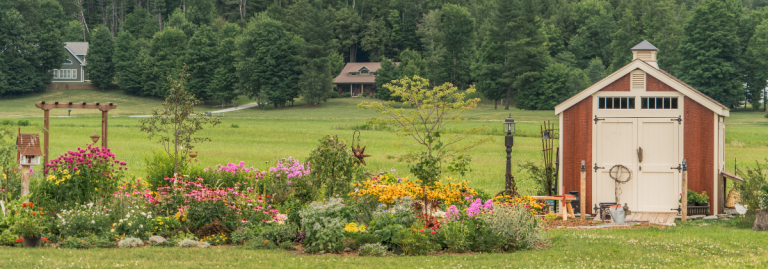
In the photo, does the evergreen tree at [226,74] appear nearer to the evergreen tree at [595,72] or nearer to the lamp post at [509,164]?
the evergreen tree at [595,72]

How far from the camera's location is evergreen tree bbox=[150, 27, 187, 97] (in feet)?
293

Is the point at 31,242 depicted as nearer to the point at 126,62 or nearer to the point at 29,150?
the point at 29,150

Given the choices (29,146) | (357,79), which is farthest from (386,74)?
(29,146)

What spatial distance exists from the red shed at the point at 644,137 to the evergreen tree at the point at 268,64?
69.4 meters

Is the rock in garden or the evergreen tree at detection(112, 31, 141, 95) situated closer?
the rock in garden

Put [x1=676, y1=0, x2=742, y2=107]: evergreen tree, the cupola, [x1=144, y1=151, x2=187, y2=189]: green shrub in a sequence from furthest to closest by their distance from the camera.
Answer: [x1=676, y1=0, x2=742, y2=107]: evergreen tree → the cupola → [x1=144, y1=151, x2=187, y2=189]: green shrub

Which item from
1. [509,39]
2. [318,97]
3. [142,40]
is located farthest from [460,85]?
[142,40]

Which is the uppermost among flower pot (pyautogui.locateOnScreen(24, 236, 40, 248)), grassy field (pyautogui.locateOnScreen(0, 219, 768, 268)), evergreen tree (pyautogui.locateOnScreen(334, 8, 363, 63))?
evergreen tree (pyautogui.locateOnScreen(334, 8, 363, 63))

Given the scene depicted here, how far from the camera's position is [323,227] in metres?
10.8

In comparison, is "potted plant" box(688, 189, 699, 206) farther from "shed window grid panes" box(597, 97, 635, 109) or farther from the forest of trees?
the forest of trees

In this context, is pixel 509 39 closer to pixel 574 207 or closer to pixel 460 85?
pixel 460 85

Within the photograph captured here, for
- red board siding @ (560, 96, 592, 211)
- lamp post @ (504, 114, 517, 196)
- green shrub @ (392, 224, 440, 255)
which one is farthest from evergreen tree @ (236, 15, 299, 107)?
green shrub @ (392, 224, 440, 255)

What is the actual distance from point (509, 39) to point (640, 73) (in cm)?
7239

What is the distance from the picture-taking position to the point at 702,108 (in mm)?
15703
